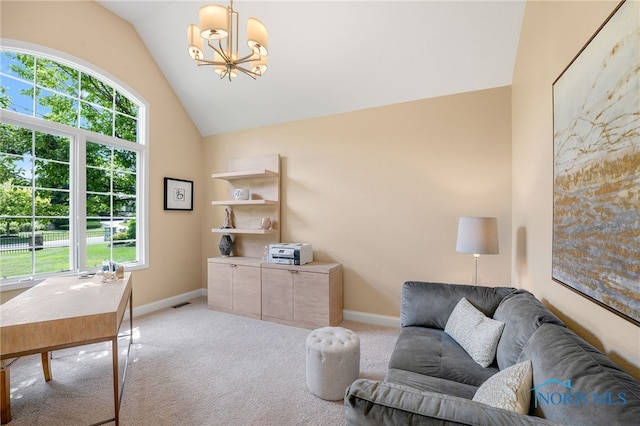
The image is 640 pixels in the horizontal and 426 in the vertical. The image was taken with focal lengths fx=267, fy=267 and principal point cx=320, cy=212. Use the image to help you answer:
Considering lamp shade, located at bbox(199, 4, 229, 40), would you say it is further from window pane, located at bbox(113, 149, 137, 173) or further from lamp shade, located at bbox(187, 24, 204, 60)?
window pane, located at bbox(113, 149, 137, 173)

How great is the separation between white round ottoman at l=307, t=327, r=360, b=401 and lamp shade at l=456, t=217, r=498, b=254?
1.38 metres

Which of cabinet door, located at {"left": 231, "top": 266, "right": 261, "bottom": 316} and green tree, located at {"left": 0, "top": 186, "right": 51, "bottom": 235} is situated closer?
green tree, located at {"left": 0, "top": 186, "right": 51, "bottom": 235}

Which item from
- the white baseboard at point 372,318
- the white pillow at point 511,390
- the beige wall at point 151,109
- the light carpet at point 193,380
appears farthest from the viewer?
the white baseboard at point 372,318

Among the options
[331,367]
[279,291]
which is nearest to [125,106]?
[279,291]

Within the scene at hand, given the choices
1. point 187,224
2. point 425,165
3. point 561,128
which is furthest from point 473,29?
point 187,224

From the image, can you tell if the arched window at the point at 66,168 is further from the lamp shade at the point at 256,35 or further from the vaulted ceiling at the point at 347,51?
the lamp shade at the point at 256,35

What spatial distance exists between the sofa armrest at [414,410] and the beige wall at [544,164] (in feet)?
2.30

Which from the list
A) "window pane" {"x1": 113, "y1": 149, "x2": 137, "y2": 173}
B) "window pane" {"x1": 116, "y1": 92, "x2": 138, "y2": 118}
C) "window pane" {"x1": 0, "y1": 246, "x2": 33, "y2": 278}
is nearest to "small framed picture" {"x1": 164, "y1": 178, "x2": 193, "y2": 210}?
"window pane" {"x1": 113, "y1": 149, "x2": 137, "y2": 173}

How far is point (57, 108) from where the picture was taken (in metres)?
3.06

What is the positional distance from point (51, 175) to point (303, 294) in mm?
3175

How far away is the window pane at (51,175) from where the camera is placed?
2.91 m

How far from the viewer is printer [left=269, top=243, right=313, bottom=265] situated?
11.4 ft

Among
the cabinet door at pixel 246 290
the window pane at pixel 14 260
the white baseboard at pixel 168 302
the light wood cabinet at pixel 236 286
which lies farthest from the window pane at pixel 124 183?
the cabinet door at pixel 246 290

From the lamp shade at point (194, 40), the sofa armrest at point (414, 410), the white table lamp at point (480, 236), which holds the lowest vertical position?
the sofa armrest at point (414, 410)
